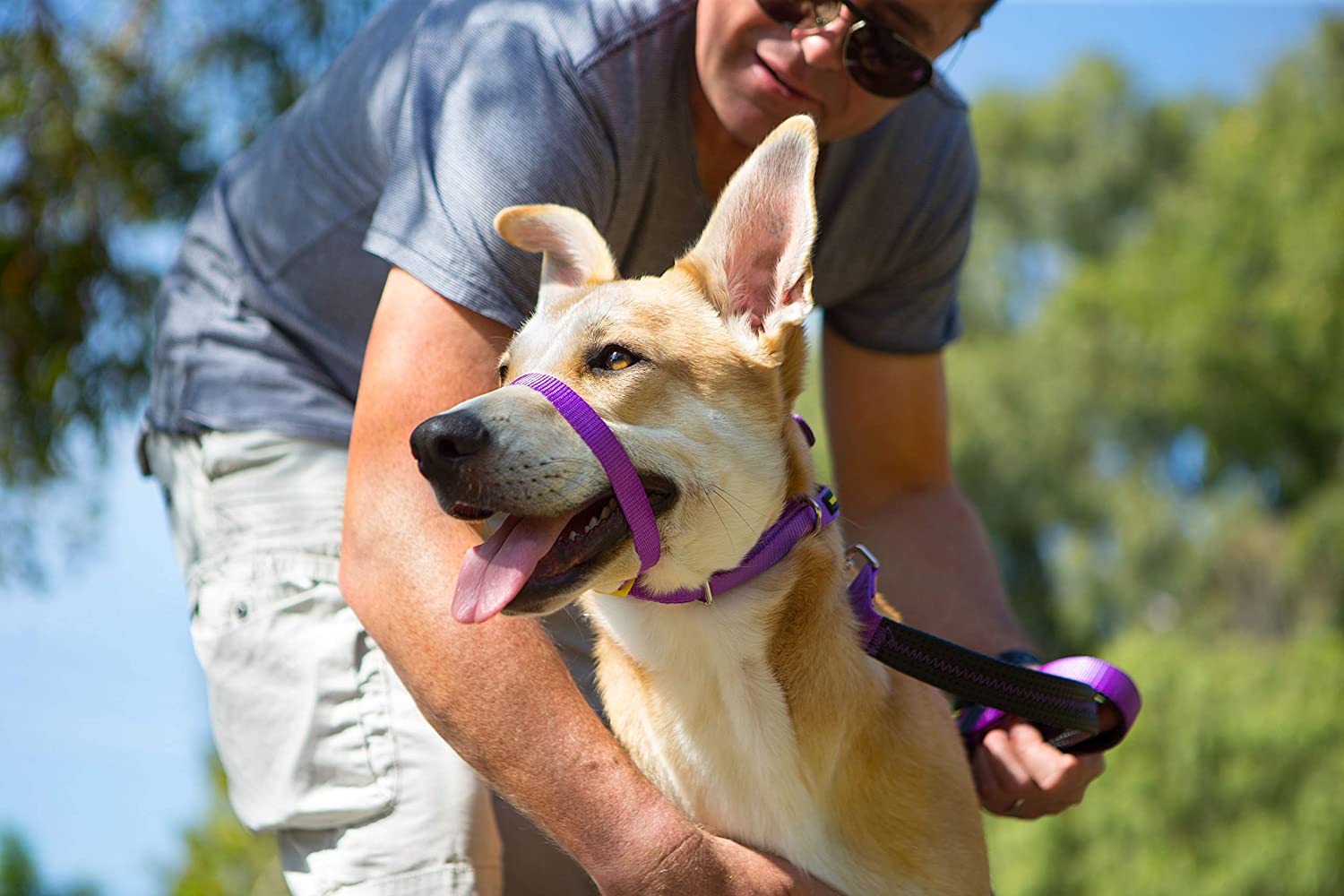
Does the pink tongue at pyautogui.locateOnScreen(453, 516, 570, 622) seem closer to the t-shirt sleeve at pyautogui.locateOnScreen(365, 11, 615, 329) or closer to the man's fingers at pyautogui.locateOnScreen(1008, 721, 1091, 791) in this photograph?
the t-shirt sleeve at pyautogui.locateOnScreen(365, 11, 615, 329)

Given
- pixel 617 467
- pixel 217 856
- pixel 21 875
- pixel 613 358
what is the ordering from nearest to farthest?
pixel 617 467 < pixel 613 358 < pixel 217 856 < pixel 21 875

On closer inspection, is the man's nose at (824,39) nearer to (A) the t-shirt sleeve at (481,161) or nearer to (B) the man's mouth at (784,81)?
(B) the man's mouth at (784,81)

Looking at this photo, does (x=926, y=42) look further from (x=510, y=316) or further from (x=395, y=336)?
(x=395, y=336)

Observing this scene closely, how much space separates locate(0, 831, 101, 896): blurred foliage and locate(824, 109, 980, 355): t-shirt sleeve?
18734mm

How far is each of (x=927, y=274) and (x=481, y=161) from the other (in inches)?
59.5

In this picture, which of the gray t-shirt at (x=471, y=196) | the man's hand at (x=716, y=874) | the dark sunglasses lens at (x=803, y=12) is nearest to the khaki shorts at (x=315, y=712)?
the gray t-shirt at (x=471, y=196)

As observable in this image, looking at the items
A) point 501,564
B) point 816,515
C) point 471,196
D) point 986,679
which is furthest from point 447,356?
point 986,679

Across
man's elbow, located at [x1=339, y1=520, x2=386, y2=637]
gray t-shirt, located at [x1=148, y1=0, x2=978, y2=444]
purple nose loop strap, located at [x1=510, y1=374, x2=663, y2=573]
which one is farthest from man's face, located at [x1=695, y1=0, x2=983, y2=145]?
man's elbow, located at [x1=339, y1=520, x2=386, y2=637]

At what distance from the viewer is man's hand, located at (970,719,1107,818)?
9.93ft

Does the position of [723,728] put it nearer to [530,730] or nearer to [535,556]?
[530,730]

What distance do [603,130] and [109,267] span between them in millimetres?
4834

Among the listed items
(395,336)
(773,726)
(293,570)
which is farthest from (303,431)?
(773,726)

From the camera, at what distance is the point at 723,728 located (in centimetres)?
264

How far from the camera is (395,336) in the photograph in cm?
267
